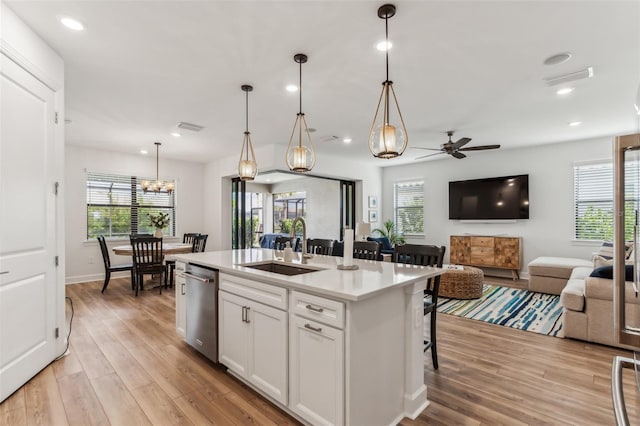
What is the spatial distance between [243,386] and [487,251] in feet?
18.9

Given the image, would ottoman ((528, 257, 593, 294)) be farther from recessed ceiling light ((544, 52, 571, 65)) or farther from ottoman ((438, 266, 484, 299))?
recessed ceiling light ((544, 52, 571, 65))

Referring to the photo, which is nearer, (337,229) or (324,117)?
(324,117)

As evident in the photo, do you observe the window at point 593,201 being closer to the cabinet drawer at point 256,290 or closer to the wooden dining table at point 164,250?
the cabinet drawer at point 256,290

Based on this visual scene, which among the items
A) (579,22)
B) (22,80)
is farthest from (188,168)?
(579,22)

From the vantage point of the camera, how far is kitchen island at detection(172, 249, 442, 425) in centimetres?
170

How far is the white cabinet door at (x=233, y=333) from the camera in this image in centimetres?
233

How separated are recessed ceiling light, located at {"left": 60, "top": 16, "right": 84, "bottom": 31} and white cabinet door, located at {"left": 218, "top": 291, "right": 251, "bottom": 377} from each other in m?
2.30

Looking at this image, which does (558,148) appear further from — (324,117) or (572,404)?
(572,404)

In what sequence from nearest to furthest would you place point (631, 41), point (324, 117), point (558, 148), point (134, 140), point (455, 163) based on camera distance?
point (631, 41) < point (324, 117) < point (134, 140) < point (558, 148) < point (455, 163)

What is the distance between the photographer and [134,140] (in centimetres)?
563

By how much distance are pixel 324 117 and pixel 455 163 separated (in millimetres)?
4313

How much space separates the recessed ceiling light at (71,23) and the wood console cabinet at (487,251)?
685 centimetres

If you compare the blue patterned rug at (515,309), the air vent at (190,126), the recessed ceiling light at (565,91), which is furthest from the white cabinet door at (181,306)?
the recessed ceiling light at (565,91)

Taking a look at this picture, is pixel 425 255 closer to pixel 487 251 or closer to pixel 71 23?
pixel 71 23
